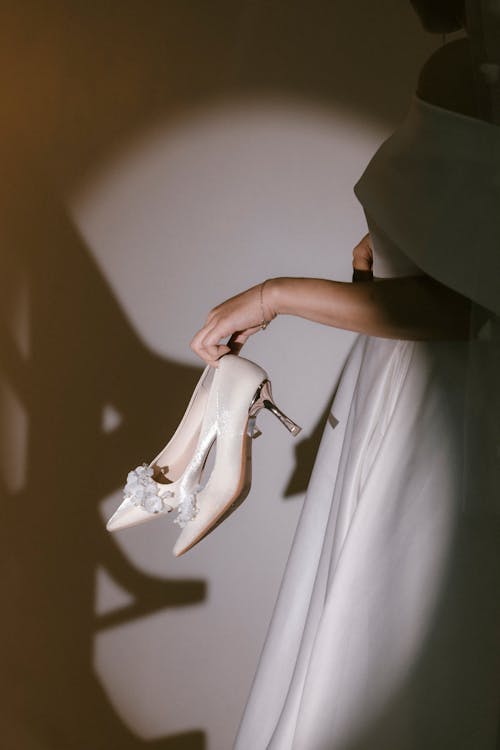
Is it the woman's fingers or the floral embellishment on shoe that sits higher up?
the woman's fingers

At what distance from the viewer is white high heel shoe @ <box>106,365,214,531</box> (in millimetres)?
810

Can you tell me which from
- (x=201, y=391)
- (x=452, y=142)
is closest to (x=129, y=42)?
(x=201, y=391)

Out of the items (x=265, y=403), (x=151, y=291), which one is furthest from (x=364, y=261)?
(x=151, y=291)

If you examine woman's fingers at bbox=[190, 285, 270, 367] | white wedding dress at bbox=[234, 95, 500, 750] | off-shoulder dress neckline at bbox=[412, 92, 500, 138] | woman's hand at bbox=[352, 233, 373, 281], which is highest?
off-shoulder dress neckline at bbox=[412, 92, 500, 138]

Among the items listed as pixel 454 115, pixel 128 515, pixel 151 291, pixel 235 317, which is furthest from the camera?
pixel 151 291

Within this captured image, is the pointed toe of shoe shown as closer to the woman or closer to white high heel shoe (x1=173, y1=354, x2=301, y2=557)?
white high heel shoe (x1=173, y1=354, x2=301, y2=557)

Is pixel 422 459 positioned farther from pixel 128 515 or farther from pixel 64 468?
pixel 64 468

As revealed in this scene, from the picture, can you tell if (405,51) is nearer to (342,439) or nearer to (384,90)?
(384,90)

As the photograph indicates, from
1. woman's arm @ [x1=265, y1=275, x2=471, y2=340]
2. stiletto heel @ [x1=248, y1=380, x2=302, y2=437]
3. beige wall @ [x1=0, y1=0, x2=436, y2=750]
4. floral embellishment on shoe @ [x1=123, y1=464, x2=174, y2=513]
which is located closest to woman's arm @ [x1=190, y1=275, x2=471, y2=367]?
woman's arm @ [x1=265, y1=275, x2=471, y2=340]

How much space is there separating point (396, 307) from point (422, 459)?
0.12m

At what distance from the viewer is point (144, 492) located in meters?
0.81

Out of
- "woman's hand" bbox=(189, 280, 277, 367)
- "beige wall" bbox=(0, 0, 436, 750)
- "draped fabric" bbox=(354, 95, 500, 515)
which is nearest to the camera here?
"draped fabric" bbox=(354, 95, 500, 515)

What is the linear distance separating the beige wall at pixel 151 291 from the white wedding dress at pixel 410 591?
0.56 m

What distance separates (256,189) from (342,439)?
21.3 inches
